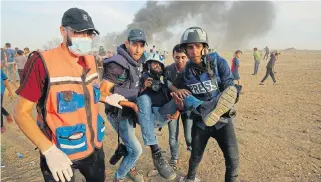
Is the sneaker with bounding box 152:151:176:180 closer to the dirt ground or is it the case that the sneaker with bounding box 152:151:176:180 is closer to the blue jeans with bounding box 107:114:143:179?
the blue jeans with bounding box 107:114:143:179

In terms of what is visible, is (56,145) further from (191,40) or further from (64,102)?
(191,40)

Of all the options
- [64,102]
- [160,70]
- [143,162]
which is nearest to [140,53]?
[160,70]

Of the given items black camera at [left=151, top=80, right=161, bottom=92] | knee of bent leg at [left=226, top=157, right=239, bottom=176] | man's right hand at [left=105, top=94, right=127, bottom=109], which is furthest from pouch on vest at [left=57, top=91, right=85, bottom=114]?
knee of bent leg at [left=226, top=157, right=239, bottom=176]

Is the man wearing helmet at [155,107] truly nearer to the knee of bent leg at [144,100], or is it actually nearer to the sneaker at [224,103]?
the knee of bent leg at [144,100]

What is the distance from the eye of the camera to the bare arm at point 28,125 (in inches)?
79.7

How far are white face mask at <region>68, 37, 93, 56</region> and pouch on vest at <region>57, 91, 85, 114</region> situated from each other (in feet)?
1.27

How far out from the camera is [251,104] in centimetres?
999

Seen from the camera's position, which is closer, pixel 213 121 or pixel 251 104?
Result: pixel 213 121

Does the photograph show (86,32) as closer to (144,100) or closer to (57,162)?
(57,162)

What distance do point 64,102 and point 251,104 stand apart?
8999 mm

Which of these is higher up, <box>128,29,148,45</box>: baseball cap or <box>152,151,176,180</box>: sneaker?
<box>128,29,148,45</box>: baseball cap

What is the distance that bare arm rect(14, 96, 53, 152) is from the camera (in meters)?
2.02

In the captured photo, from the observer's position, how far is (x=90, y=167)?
99.7 inches

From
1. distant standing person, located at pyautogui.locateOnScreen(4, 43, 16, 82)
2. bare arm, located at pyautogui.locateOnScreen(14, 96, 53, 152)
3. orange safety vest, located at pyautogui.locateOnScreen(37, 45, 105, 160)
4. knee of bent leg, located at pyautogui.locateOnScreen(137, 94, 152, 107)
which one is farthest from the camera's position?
distant standing person, located at pyautogui.locateOnScreen(4, 43, 16, 82)
